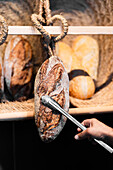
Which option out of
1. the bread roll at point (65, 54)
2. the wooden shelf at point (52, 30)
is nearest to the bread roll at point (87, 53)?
the bread roll at point (65, 54)

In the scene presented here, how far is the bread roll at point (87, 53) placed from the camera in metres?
0.78

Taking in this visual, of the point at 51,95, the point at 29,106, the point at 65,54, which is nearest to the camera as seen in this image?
the point at 51,95

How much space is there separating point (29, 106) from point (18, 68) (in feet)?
0.42

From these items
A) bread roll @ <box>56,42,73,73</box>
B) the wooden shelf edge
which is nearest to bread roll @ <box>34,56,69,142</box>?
the wooden shelf edge

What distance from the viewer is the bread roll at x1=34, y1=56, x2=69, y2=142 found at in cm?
54

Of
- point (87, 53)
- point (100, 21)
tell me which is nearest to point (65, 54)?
point (87, 53)

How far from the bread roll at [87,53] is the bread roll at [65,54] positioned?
0.9 inches

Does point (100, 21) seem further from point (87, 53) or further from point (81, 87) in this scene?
point (81, 87)

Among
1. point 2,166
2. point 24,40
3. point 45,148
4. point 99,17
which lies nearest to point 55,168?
point 45,148

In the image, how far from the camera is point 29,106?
65 centimetres

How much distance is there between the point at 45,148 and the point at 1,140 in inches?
6.4

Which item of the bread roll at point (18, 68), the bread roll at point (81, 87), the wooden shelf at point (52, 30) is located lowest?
the bread roll at point (81, 87)

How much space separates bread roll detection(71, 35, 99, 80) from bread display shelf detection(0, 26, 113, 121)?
0.14 metres

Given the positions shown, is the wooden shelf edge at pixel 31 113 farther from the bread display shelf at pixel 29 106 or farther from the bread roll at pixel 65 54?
the bread roll at pixel 65 54
